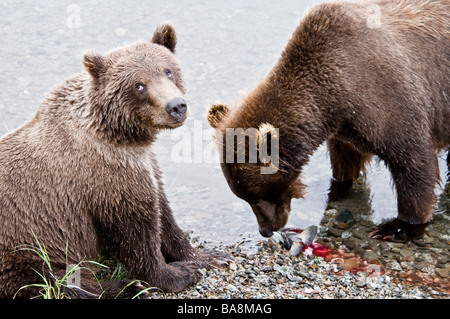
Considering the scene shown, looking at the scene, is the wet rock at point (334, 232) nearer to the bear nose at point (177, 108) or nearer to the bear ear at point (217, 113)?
the bear ear at point (217, 113)

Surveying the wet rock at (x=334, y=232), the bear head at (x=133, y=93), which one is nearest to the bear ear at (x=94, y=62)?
the bear head at (x=133, y=93)

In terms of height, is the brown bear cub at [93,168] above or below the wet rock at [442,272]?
above

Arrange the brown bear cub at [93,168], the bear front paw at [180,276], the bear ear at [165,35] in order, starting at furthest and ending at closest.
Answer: the bear front paw at [180,276] < the bear ear at [165,35] < the brown bear cub at [93,168]

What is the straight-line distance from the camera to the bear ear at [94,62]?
4957 mm

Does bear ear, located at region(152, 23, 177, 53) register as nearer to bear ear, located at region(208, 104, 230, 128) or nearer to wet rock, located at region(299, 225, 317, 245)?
bear ear, located at region(208, 104, 230, 128)

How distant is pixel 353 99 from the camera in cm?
611

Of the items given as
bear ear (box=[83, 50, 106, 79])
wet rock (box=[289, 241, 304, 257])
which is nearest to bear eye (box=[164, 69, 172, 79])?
bear ear (box=[83, 50, 106, 79])

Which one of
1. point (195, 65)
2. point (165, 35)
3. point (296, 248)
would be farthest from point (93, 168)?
point (195, 65)

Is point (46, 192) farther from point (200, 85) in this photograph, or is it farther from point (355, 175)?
→ point (200, 85)

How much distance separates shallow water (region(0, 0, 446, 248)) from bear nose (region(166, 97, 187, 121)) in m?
1.59

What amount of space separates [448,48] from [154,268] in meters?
3.96

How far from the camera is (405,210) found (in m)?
6.93

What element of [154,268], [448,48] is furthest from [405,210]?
[154,268]

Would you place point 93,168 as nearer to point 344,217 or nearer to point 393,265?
point 393,265
